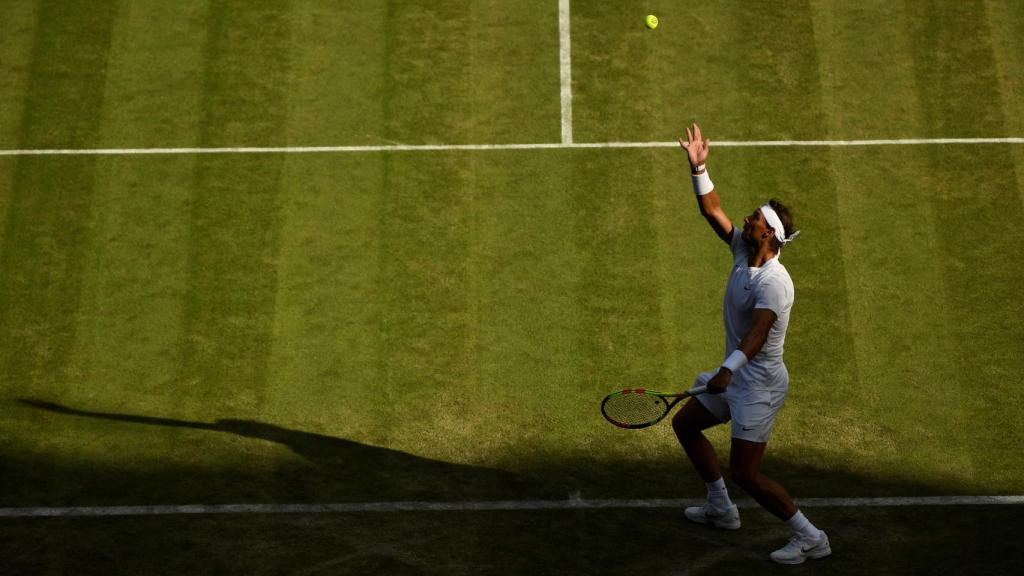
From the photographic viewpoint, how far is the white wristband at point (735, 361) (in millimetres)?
9078

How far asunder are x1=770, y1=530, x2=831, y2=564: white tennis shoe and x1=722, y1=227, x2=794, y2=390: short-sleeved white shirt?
3.72 ft

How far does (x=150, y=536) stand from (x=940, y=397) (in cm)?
693

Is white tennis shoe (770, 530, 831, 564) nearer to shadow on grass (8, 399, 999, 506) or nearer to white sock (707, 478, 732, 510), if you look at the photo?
white sock (707, 478, 732, 510)

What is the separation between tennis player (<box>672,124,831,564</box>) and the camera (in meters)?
9.39

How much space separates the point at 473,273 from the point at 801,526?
15.7ft

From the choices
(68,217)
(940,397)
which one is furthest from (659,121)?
(68,217)

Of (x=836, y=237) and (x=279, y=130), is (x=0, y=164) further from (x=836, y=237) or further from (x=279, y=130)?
(x=836, y=237)

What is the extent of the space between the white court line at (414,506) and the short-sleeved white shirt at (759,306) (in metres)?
1.78

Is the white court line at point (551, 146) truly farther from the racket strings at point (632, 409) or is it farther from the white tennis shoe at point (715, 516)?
the white tennis shoe at point (715, 516)

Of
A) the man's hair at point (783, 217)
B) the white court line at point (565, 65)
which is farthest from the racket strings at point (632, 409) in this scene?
the white court line at point (565, 65)

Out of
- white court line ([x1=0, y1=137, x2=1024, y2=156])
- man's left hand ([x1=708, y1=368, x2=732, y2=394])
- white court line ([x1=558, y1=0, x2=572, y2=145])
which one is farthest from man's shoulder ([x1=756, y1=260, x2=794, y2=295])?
white court line ([x1=558, y1=0, x2=572, y2=145])

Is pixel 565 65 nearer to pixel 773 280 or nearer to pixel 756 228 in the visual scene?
pixel 756 228

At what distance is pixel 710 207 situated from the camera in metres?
9.99

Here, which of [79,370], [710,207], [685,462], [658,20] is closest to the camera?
[710,207]
